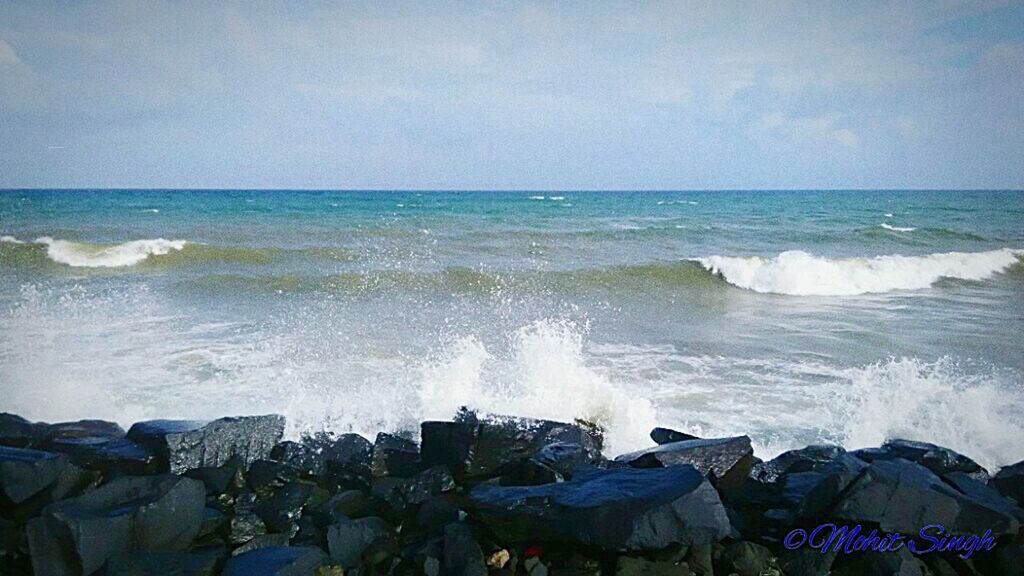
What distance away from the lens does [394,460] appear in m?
3.88

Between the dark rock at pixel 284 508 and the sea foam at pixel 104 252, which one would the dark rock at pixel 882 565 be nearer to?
the dark rock at pixel 284 508

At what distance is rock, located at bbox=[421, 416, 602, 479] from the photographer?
383 centimetres

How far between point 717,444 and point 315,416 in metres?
2.87

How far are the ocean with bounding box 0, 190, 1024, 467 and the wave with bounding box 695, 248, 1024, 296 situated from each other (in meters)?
0.08

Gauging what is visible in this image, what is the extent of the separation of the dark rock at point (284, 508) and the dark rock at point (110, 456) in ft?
2.55

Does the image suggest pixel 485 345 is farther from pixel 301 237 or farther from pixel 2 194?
pixel 2 194

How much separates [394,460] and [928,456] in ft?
10.6

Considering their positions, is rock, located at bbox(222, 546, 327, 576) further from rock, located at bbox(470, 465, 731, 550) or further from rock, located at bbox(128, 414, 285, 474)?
rock, located at bbox(128, 414, 285, 474)

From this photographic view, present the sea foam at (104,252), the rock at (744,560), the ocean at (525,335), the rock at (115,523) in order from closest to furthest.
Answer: the rock at (115,523)
the rock at (744,560)
the ocean at (525,335)
the sea foam at (104,252)

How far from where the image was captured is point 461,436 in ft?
12.7

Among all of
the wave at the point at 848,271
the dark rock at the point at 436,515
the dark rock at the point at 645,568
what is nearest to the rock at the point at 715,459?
the dark rock at the point at 645,568

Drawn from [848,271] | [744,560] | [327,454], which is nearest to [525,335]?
[327,454]

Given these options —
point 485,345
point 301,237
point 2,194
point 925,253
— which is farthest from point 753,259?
point 2,194

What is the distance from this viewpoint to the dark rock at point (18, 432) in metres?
3.97
